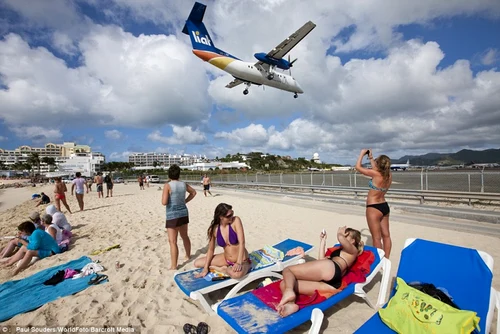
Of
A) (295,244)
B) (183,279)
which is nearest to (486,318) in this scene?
(295,244)

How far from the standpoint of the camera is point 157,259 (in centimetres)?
495

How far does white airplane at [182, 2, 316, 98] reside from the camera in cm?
1492

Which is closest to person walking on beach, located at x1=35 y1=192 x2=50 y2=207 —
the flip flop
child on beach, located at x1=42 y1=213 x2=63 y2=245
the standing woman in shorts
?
child on beach, located at x1=42 y1=213 x2=63 y2=245

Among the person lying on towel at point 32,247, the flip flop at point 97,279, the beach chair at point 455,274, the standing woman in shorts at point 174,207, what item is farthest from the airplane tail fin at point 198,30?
the beach chair at point 455,274

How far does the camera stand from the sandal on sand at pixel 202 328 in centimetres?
270

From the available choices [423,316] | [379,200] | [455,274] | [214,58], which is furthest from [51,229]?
[214,58]

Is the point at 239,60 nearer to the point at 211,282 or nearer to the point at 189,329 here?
the point at 211,282

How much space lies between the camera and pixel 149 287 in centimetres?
377

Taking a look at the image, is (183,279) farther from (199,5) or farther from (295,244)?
(199,5)

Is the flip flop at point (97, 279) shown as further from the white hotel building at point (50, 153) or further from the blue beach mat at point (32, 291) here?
the white hotel building at point (50, 153)

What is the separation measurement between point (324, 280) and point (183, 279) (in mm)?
1874

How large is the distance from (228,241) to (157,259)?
2.18m

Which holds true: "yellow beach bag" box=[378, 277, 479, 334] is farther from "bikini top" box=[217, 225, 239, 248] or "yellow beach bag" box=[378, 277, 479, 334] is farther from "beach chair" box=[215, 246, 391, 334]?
"bikini top" box=[217, 225, 239, 248]

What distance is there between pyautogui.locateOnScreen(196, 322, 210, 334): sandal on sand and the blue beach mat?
2.10 meters
